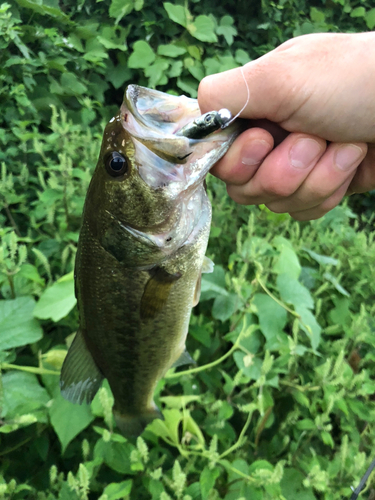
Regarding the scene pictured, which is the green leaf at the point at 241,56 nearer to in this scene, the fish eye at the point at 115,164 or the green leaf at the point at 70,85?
the green leaf at the point at 70,85

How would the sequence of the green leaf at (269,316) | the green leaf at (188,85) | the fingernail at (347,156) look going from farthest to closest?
the green leaf at (188,85)
the green leaf at (269,316)
the fingernail at (347,156)

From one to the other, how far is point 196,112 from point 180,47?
284cm

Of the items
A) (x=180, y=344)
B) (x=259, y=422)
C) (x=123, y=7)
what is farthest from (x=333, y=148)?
(x=123, y=7)

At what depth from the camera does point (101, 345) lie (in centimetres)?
99

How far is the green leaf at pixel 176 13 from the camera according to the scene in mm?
2932

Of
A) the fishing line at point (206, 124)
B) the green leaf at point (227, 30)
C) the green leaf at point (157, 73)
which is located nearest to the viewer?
the fishing line at point (206, 124)

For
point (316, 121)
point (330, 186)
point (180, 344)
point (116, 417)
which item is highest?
point (316, 121)

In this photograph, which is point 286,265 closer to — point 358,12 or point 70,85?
point 70,85

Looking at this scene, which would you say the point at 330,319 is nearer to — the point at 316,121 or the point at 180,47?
the point at 316,121

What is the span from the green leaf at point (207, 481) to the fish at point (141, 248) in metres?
0.24

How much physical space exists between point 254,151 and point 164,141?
25 cm

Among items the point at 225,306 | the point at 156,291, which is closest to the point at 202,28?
the point at 225,306

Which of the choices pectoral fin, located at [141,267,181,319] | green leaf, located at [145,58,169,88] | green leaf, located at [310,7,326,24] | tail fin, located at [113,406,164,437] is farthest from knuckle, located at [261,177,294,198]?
green leaf, located at [310,7,326,24]

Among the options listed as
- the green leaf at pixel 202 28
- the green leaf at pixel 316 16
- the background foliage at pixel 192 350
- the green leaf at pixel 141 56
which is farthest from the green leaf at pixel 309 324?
the green leaf at pixel 316 16
